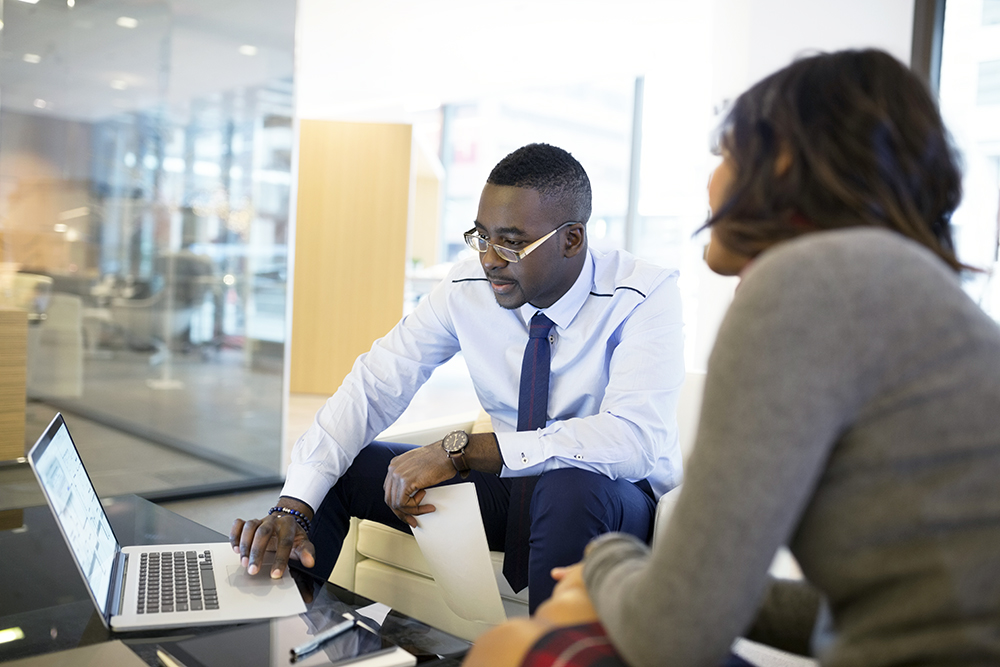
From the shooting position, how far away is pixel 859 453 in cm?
61

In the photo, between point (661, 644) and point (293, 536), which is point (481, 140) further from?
point (661, 644)

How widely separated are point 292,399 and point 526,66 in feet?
12.2

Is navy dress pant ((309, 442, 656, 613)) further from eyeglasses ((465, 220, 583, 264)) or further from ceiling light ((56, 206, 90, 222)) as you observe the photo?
ceiling light ((56, 206, 90, 222))

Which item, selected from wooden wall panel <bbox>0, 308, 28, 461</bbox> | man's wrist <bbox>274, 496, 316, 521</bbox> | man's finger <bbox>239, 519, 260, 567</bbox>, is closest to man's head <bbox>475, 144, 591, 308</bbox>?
man's wrist <bbox>274, 496, 316, 521</bbox>

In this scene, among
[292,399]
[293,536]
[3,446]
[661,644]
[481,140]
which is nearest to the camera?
[661,644]

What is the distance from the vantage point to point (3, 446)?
2959 millimetres

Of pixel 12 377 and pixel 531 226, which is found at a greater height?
pixel 531 226

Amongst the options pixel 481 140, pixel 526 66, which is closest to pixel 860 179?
pixel 526 66

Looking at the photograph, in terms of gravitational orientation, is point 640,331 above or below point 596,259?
below

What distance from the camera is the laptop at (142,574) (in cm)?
112

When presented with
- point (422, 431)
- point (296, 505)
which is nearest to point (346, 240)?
point (422, 431)

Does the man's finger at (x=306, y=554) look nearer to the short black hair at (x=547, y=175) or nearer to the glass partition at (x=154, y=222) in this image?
the short black hair at (x=547, y=175)

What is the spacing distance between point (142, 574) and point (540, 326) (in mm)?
900

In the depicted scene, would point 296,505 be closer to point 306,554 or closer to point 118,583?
point 306,554
